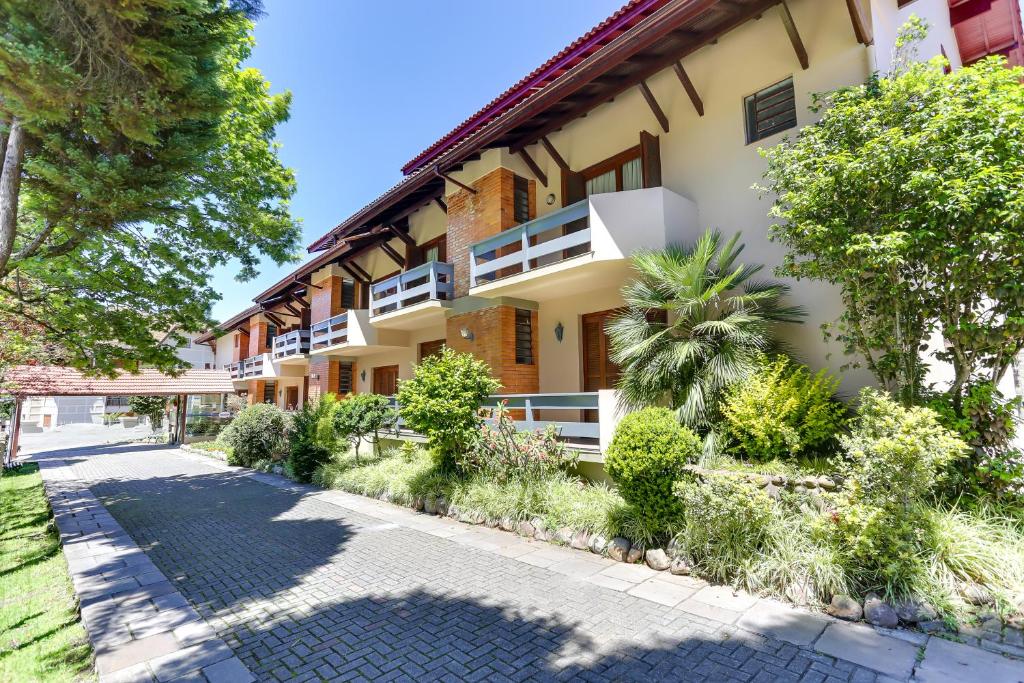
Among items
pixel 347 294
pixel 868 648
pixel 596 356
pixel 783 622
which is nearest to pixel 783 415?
pixel 783 622

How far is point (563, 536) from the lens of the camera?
6672mm

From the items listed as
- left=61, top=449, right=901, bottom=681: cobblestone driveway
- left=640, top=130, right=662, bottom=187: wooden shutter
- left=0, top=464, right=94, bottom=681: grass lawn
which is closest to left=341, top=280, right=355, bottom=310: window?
left=0, top=464, right=94, bottom=681: grass lawn

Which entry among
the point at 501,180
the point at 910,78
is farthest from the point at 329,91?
the point at 910,78

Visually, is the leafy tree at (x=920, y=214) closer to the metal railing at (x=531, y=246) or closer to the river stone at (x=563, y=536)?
the metal railing at (x=531, y=246)

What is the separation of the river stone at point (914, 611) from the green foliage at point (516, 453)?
4474 millimetres

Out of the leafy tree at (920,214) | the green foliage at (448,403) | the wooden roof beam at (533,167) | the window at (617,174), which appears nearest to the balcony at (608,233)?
the window at (617,174)

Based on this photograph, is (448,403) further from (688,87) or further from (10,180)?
(688,87)

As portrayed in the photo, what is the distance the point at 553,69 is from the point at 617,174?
113 inches

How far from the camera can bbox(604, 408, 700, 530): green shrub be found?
227 inches

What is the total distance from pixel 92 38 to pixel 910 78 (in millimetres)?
9224

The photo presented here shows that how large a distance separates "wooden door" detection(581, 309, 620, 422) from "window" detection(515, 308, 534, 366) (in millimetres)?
1446

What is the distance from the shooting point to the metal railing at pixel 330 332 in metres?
17.2

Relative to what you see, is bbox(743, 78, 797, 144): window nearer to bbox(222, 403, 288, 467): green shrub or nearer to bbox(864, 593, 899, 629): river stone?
bbox(864, 593, 899, 629): river stone

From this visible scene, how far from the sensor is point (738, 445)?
6.55 meters
